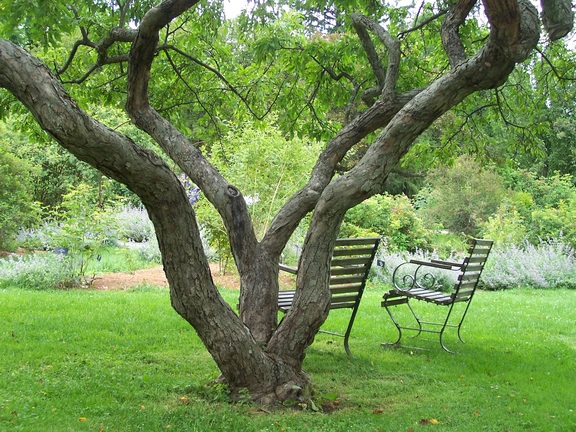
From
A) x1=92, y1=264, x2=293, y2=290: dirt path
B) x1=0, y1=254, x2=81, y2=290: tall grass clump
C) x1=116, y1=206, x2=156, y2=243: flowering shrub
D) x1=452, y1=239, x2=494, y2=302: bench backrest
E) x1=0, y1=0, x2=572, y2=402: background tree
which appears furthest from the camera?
x1=116, y1=206, x2=156, y2=243: flowering shrub

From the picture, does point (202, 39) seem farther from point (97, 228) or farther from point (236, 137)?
point (236, 137)

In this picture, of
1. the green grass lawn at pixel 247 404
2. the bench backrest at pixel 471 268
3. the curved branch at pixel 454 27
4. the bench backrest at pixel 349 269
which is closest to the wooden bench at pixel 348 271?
the bench backrest at pixel 349 269

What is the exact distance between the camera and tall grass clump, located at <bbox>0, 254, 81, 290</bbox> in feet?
28.4

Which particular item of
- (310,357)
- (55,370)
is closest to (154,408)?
(55,370)

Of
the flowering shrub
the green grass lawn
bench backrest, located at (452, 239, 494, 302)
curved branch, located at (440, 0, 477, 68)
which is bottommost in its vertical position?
the green grass lawn

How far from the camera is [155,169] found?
3.24 meters

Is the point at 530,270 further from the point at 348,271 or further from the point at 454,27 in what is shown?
the point at 454,27

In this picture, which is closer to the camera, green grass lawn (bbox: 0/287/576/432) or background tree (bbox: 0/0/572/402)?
background tree (bbox: 0/0/572/402)

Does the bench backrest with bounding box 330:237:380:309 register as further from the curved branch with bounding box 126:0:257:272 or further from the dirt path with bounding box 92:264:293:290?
the dirt path with bounding box 92:264:293:290

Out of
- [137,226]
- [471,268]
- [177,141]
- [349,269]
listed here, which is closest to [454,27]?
[349,269]

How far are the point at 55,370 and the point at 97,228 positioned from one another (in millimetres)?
4899

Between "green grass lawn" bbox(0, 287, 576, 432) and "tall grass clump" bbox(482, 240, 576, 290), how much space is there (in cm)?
382

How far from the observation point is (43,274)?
874cm

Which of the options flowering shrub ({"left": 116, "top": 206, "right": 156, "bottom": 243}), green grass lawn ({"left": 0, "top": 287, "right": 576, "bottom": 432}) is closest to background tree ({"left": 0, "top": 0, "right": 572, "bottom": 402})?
green grass lawn ({"left": 0, "top": 287, "right": 576, "bottom": 432})
